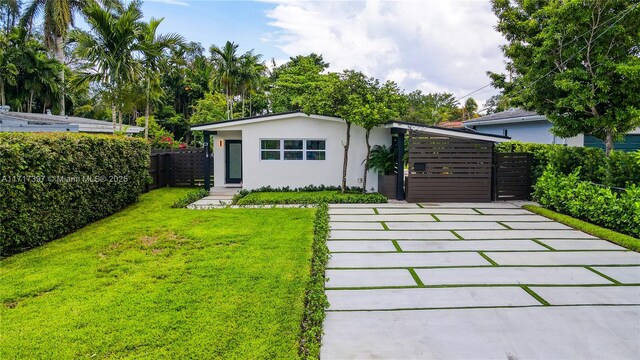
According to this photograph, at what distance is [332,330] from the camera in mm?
3674

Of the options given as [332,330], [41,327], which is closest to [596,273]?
[332,330]

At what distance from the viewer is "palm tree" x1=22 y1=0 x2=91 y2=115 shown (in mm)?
20969

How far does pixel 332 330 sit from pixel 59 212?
5689 millimetres

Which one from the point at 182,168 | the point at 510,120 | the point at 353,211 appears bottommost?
the point at 353,211

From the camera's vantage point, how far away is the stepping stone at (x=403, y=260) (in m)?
5.66

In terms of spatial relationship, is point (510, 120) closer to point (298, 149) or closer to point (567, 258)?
point (298, 149)


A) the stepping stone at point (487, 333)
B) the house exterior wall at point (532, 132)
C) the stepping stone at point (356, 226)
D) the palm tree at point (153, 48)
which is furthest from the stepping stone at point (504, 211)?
the palm tree at point (153, 48)

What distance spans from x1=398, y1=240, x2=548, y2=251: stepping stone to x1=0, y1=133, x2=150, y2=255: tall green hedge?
5.90 meters

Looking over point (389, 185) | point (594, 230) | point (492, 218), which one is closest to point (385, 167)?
point (389, 185)

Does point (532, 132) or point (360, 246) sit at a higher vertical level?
point (532, 132)

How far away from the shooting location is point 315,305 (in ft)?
13.3

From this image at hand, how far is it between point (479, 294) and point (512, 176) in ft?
26.4

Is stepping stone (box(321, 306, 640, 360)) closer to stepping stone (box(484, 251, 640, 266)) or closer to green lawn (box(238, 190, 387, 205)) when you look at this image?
stepping stone (box(484, 251, 640, 266))

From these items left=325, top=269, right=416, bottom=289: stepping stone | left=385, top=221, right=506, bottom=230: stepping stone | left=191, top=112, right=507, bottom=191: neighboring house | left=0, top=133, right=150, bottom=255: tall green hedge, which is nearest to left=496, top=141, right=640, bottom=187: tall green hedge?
left=385, top=221, right=506, bottom=230: stepping stone
